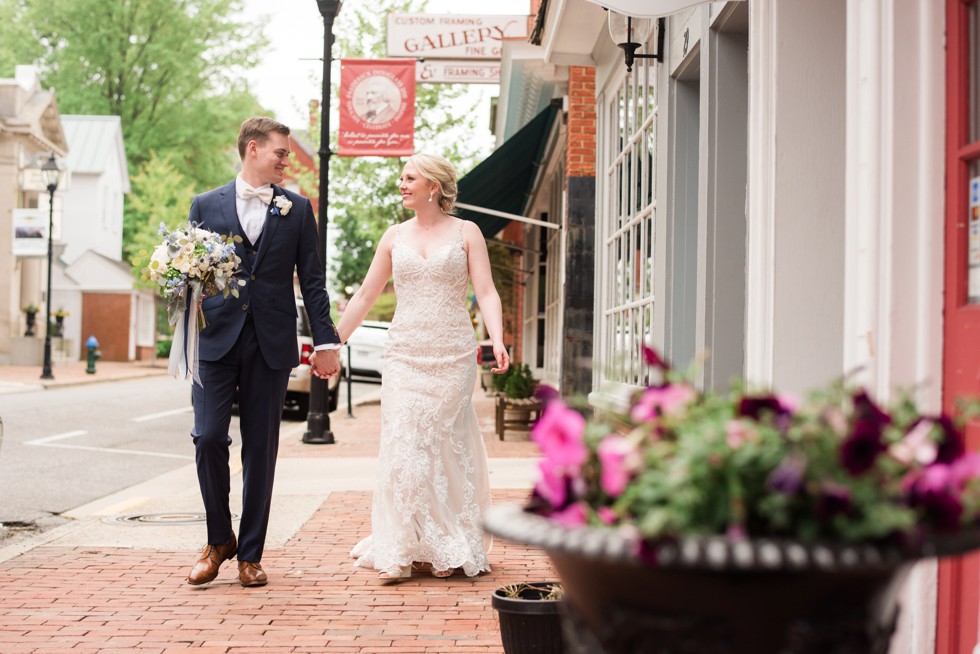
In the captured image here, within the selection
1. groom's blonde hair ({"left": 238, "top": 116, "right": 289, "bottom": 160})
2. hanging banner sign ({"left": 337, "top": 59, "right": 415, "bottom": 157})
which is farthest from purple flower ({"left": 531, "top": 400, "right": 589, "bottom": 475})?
hanging banner sign ({"left": 337, "top": 59, "right": 415, "bottom": 157})

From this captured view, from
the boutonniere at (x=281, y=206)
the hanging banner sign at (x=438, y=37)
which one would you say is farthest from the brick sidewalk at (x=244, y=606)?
the hanging banner sign at (x=438, y=37)

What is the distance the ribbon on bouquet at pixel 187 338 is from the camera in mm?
5508

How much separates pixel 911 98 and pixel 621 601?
2008 mm

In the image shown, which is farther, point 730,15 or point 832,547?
point 730,15

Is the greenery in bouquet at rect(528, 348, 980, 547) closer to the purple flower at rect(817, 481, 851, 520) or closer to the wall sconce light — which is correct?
the purple flower at rect(817, 481, 851, 520)

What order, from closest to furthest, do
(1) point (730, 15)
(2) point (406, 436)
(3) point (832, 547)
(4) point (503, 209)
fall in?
(3) point (832, 547)
(1) point (730, 15)
(2) point (406, 436)
(4) point (503, 209)

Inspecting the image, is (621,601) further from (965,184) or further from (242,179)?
(242,179)

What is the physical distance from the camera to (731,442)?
174cm

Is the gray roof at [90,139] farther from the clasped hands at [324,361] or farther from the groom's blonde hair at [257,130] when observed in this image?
the clasped hands at [324,361]

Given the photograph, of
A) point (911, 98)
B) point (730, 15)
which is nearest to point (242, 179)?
point (730, 15)

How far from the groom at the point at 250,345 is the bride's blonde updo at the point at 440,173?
0.68m

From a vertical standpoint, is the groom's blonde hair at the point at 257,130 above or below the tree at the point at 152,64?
below

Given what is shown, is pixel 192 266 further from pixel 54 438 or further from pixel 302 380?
pixel 302 380

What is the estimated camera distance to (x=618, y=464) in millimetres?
1812
